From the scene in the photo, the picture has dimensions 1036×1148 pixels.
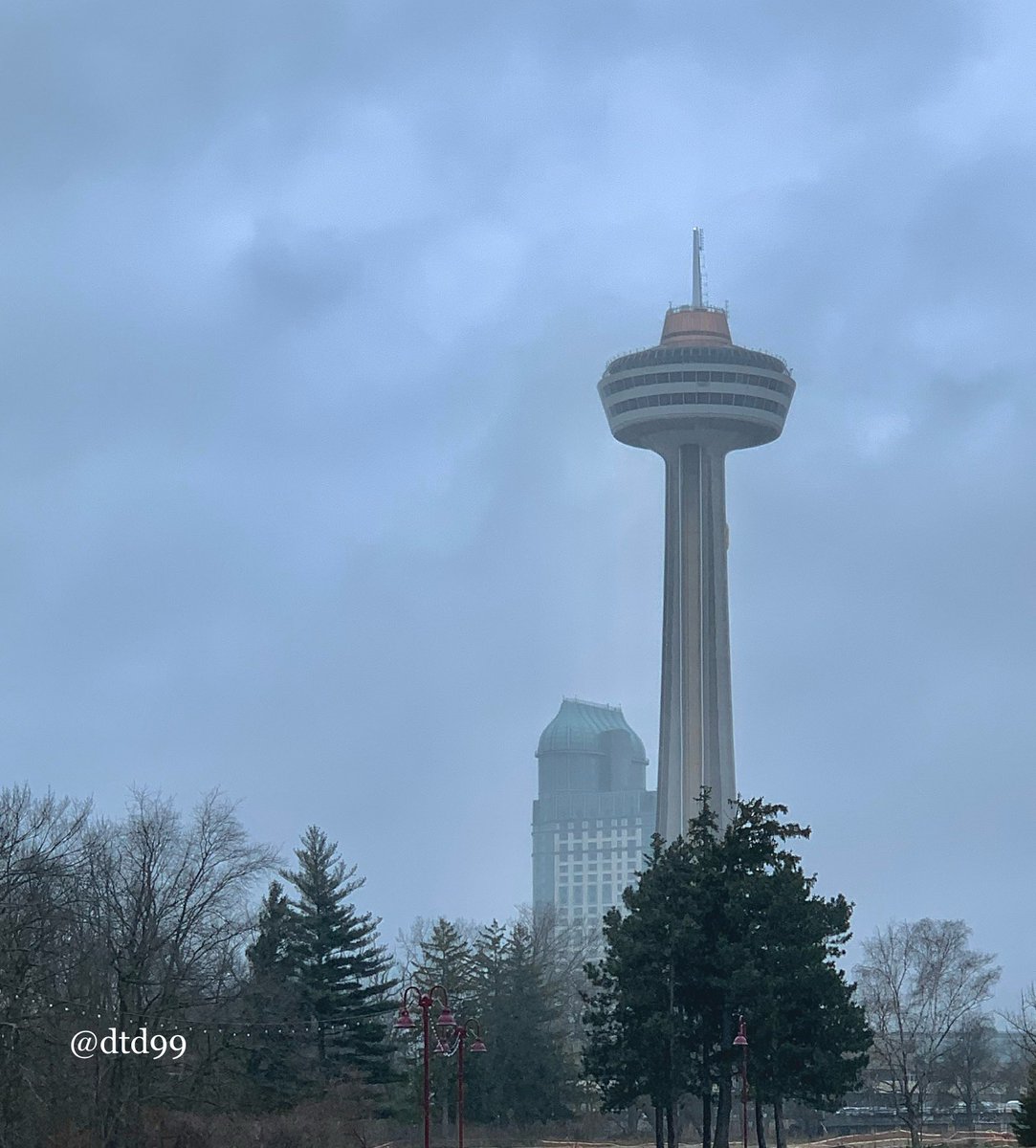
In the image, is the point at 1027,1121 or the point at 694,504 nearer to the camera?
the point at 1027,1121

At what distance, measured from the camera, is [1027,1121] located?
148 ft

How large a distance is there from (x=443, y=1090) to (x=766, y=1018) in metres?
26.2

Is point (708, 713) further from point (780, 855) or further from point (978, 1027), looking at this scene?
point (780, 855)

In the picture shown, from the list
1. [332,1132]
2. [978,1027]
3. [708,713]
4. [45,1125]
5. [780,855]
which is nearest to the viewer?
[45,1125]

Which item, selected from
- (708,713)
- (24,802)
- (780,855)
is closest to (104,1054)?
(24,802)

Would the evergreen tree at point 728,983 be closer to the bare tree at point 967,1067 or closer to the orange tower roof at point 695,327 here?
the bare tree at point 967,1067

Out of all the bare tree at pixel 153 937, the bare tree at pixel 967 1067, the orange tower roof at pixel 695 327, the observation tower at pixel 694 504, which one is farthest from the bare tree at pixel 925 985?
the orange tower roof at pixel 695 327

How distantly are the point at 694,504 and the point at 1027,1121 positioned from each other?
118 metres

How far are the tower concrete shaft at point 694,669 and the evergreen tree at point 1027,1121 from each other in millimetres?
105642

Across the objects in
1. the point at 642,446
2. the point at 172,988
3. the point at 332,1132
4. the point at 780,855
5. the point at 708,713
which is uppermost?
the point at 642,446

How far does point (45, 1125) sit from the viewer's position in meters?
44.6

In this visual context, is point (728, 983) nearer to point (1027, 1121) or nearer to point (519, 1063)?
point (1027, 1121)

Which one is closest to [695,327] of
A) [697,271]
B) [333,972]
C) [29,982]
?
[697,271]

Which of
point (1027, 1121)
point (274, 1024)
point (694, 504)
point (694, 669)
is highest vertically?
point (694, 504)
